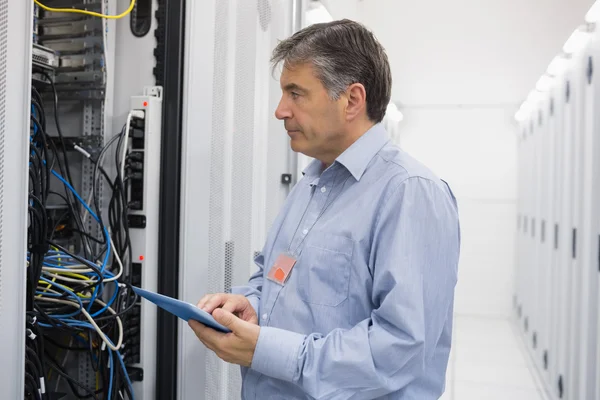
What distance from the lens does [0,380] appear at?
120 cm

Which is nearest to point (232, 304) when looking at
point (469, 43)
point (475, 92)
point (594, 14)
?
point (594, 14)

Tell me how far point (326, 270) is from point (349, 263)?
0.06 m

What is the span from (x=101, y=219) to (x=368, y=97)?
3.77 feet

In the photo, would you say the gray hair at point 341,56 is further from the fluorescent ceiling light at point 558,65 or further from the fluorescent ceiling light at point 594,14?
the fluorescent ceiling light at point 558,65

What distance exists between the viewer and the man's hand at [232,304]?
51.4 inches

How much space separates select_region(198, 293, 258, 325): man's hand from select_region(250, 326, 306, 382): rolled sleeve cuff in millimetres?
219

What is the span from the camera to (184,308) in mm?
1074

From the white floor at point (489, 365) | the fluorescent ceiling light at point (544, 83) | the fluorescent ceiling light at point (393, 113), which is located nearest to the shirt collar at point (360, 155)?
the fluorescent ceiling light at point (544, 83)

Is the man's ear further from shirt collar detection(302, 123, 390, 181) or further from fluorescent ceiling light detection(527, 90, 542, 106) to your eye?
fluorescent ceiling light detection(527, 90, 542, 106)

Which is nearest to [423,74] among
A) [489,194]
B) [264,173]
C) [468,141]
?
[468,141]

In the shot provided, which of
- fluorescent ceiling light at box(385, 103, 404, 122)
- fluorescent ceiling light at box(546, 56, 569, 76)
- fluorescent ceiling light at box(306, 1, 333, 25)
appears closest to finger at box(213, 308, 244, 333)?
fluorescent ceiling light at box(306, 1, 333, 25)

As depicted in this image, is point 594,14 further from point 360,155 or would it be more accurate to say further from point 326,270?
point 326,270

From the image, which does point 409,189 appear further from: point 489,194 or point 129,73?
point 489,194

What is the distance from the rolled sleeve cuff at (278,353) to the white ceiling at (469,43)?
5786 mm
